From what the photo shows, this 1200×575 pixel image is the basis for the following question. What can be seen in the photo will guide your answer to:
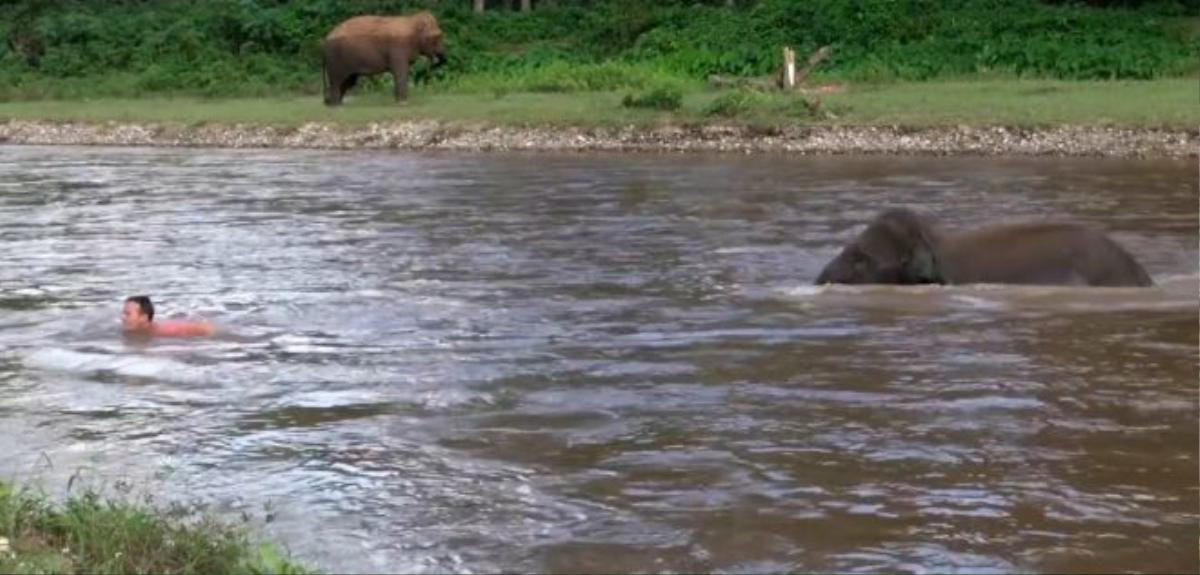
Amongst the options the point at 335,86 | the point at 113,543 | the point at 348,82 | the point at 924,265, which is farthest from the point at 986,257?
the point at 348,82

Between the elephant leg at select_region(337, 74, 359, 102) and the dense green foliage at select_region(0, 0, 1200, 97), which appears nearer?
the dense green foliage at select_region(0, 0, 1200, 97)

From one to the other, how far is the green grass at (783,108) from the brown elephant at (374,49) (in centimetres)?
50

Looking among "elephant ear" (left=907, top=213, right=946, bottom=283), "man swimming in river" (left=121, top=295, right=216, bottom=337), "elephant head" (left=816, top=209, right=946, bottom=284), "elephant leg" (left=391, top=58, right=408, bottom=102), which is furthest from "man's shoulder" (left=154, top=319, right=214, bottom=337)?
"elephant leg" (left=391, top=58, right=408, bottom=102)

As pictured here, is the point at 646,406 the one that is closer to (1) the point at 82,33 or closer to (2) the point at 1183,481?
(2) the point at 1183,481

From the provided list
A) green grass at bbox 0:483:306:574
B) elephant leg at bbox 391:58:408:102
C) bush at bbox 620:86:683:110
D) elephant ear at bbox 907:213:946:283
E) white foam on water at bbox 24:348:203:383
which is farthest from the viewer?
elephant leg at bbox 391:58:408:102

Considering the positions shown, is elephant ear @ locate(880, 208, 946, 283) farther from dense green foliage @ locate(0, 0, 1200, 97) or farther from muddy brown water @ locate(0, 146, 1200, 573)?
dense green foliage @ locate(0, 0, 1200, 97)

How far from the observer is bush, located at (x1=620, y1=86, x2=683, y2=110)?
29719mm

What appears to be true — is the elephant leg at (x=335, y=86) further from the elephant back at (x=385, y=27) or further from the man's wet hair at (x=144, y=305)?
the man's wet hair at (x=144, y=305)

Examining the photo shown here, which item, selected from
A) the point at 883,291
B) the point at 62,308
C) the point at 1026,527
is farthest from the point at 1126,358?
the point at 62,308

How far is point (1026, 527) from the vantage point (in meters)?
7.42

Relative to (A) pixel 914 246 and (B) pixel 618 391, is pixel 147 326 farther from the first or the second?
(A) pixel 914 246

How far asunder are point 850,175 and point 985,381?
523 inches

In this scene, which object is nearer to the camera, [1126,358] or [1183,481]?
[1183,481]

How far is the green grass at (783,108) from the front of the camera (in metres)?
26.9
